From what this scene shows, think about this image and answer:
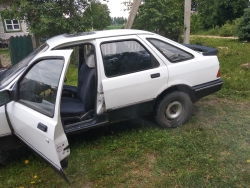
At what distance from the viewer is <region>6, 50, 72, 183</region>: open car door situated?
7.57ft

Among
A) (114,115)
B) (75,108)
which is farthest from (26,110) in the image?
(114,115)

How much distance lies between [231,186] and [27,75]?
8.83 feet

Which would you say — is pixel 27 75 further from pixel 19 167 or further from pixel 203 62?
pixel 203 62

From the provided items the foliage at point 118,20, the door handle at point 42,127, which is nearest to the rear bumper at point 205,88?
the door handle at point 42,127

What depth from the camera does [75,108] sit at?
3.40 metres

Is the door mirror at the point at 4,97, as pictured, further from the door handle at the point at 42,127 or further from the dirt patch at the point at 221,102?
the dirt patch at the point at 221,102

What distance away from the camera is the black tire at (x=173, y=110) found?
359 centimetres

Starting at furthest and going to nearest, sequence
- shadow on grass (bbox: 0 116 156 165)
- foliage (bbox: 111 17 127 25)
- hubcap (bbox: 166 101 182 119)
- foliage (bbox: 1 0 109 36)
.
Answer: foliage (bbox: 111 17 127 25), foliage (bbox: 1 0 109 36), hubcap (bbox: 166 101 182 119), shadow on grass (bbox: 0 116 156 165)

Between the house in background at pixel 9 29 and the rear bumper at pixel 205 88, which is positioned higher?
the house in background at pixel 9 29

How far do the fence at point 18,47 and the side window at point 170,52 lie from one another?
699 centimetres

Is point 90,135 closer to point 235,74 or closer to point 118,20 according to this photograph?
point 235,74

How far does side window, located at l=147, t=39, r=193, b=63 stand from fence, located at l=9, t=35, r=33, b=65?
22.9 ft

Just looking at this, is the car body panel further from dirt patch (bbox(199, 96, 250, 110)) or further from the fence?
the fence

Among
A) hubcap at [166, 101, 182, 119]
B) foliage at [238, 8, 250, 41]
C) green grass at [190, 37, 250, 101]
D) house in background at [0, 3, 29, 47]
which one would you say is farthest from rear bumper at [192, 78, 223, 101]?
house in background at [0, 3, 29, 47]
